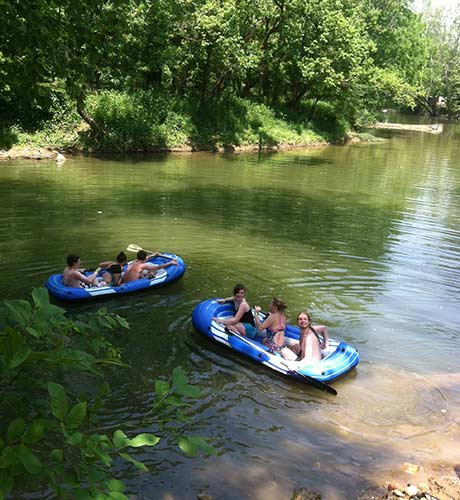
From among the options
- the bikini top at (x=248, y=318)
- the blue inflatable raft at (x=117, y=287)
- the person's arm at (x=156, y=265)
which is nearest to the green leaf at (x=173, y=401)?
the bikini top at (x=248, y=318)

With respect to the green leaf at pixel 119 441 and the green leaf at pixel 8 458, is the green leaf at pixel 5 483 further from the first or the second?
the green leaf at pixel 119 441

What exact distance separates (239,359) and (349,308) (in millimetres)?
2802

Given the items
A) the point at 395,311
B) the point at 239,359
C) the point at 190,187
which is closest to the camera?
the point at 239,359

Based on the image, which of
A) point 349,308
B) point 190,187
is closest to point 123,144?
point 190,187

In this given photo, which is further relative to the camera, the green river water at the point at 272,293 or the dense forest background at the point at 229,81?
the dense forest background at the point at 229,81

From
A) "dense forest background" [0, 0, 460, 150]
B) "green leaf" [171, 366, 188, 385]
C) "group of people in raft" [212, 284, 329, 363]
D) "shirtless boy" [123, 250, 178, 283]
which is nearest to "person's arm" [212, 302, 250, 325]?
"group of people in raft" [212, 284, 329, 363]

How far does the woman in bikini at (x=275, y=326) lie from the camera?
7648mm

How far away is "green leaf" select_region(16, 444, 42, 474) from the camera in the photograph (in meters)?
1.79

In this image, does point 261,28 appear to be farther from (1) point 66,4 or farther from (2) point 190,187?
(1) point 66,4

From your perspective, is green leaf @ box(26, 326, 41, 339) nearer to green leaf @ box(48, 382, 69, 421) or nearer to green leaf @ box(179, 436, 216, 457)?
green leaf @ box(48, 382, 69, 421)

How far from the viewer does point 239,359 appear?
24.5ft

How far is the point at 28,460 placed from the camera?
1806 millimetres

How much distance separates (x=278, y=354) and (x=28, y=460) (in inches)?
231

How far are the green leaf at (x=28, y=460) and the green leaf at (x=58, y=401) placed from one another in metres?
0.17
